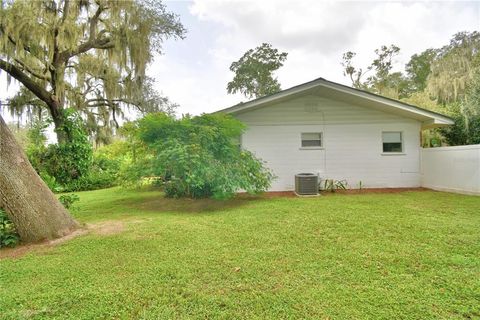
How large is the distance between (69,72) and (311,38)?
12.4 meters

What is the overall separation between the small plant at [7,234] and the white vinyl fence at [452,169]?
1060cm

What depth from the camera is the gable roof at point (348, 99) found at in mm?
8266

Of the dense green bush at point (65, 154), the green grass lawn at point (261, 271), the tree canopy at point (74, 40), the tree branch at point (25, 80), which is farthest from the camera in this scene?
the dense green bush at point (65, 154)

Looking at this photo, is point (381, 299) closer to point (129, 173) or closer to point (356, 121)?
point (129, 173)

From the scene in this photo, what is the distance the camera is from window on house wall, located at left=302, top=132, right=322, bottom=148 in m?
9.31

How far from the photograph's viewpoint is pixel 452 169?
8000 mm

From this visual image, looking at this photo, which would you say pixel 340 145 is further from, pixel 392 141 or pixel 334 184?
pixel 392 141

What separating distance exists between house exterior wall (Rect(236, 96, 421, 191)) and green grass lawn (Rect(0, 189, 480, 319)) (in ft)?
13.0

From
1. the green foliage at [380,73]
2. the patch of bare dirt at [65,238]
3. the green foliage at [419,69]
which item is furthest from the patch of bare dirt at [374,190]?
the green foliage at [419,69]

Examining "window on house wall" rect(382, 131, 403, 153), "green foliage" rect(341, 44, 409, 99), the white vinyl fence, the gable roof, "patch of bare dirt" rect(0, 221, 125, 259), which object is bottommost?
"patch of bare dirt" rect(0, 221, 125, 259)

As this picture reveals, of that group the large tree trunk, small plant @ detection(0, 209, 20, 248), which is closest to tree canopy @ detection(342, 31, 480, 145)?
the large tree trunk

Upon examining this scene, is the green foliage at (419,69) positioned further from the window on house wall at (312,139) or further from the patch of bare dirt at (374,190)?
the window on house wall at (312,139)

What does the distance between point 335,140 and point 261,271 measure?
7357 millimetres

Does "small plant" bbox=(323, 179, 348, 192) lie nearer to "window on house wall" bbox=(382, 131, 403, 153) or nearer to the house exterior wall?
the house exterior wall
